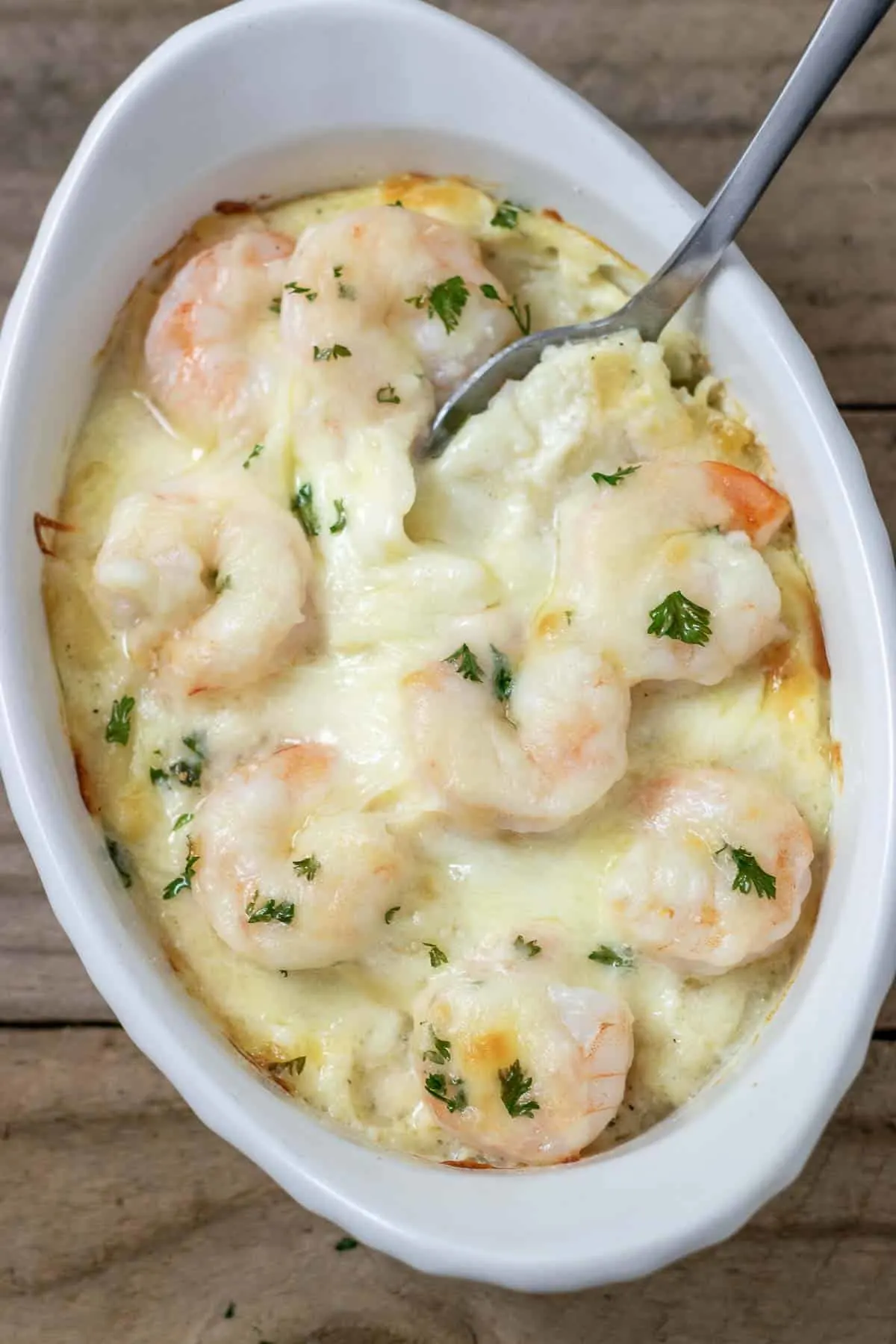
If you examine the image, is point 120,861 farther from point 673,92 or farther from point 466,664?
point 673,92

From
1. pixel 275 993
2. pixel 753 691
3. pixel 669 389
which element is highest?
pixel 669 389

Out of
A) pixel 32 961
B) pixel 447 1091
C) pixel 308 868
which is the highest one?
pixel 308 868

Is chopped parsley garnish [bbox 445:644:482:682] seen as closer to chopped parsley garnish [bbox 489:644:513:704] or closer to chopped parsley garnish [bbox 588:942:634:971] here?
chopped parsley garnish [bbox 489:644:513:704]

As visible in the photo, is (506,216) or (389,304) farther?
(506,216)

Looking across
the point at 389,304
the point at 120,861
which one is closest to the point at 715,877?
the point at 120,861

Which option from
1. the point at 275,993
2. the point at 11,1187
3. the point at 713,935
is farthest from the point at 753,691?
the point at 11,1187

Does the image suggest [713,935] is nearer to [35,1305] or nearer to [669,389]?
[669,389]

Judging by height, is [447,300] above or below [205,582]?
above
